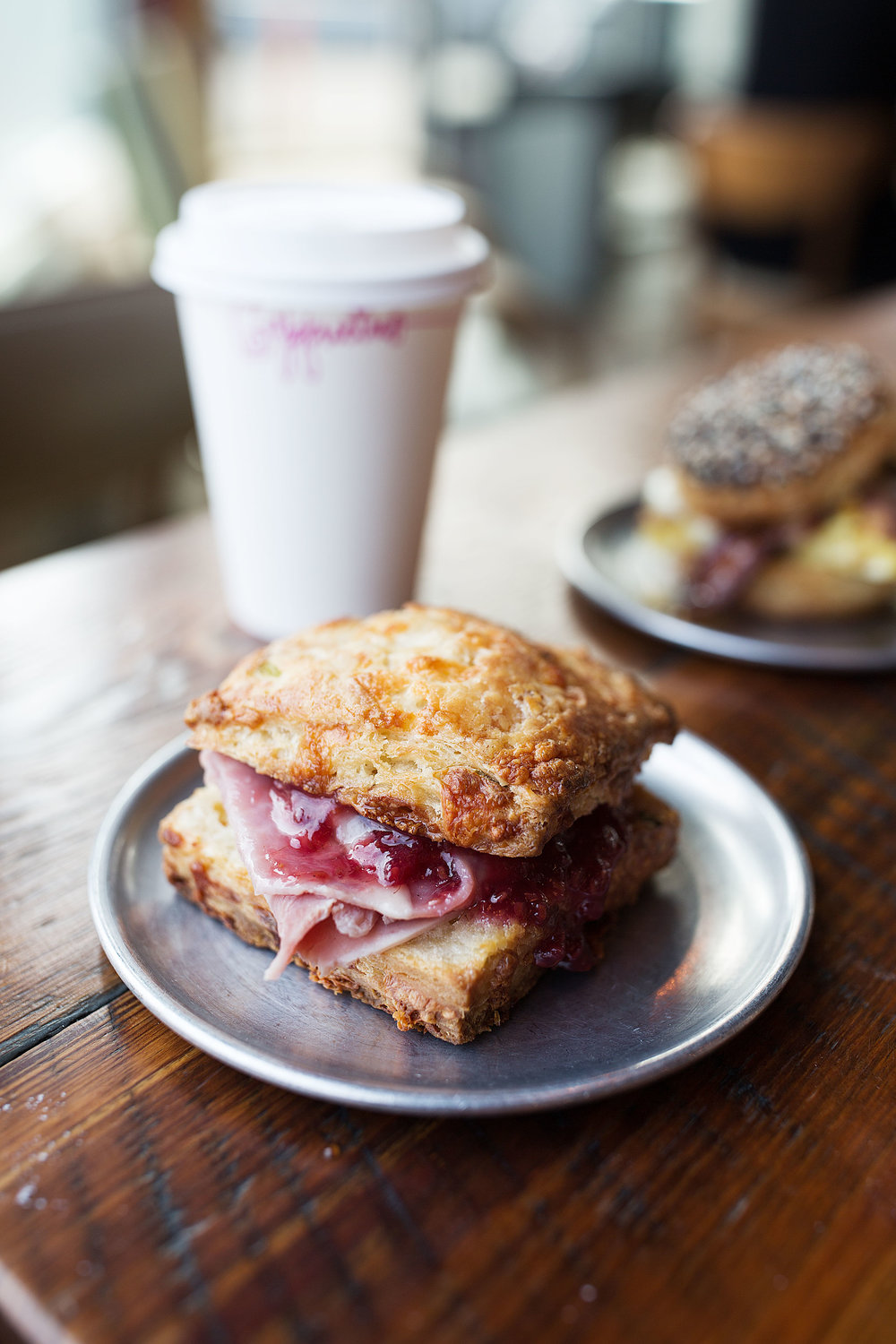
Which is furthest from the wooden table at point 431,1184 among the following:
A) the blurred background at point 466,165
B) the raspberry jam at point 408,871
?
the blurred background at point 466,165

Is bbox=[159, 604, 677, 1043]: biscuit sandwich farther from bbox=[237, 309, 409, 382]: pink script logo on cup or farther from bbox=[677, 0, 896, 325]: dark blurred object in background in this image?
bbox=[677, 0, 896, 325]: dark blurred object in background

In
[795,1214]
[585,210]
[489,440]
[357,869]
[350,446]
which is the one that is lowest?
[585,210]

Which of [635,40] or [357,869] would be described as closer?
[357,869]

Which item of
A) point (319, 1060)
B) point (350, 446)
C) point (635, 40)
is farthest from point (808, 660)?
point (635, 40)

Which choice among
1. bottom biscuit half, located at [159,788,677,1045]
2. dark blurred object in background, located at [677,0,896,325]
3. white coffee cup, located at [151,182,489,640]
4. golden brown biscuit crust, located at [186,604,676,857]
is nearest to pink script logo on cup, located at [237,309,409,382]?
white coffee cup, located at [151,182,489,640]

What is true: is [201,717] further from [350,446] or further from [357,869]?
[350,446]

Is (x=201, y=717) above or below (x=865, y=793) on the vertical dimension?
above

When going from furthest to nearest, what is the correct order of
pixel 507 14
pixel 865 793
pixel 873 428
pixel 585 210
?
pixel 507 14 → pixel 585 210 → pixel 873 428 → pixel 865 793

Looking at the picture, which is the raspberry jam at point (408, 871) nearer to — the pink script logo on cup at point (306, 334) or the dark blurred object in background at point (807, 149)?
the pink script logo on cup at point (306, 334)
